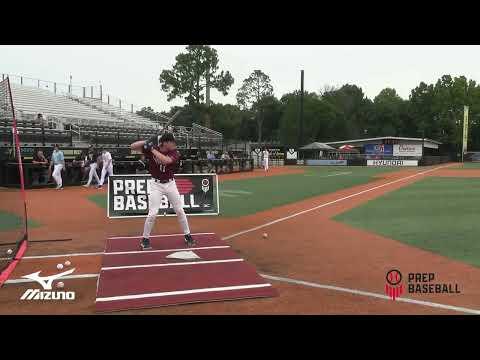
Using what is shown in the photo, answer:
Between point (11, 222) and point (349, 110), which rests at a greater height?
point (349, 110)

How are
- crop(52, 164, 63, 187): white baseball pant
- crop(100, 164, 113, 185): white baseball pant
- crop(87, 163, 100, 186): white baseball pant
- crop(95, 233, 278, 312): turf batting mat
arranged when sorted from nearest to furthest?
crop(95, 233, 278, 312): turf batting mat
crop(52, 164, 63, 187): white baseball pant
crop(100, 164, 113, 185): white baseball pant
crop(87, 163, 100, 186): white baseball pant

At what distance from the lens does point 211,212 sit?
12.4m

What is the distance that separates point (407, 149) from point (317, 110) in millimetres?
25888

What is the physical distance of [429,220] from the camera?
10.8 meters

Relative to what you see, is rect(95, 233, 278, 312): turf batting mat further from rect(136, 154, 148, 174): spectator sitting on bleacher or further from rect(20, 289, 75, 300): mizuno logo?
rect(136, 154, 148, 174): spectator sitting on bleacher

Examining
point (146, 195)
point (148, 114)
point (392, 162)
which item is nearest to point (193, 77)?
point (148, 114)

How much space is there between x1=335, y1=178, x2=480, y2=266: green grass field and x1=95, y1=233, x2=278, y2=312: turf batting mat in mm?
3620

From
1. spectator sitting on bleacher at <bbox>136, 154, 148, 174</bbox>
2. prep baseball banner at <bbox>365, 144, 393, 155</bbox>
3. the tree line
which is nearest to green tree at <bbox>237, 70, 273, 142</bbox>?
the tree line

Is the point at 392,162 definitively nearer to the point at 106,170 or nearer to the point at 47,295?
the point at 106,170

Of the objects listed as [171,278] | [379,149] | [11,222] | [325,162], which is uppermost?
[379,149]

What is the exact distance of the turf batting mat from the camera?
5.18 metres

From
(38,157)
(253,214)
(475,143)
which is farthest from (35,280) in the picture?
(475,143)
